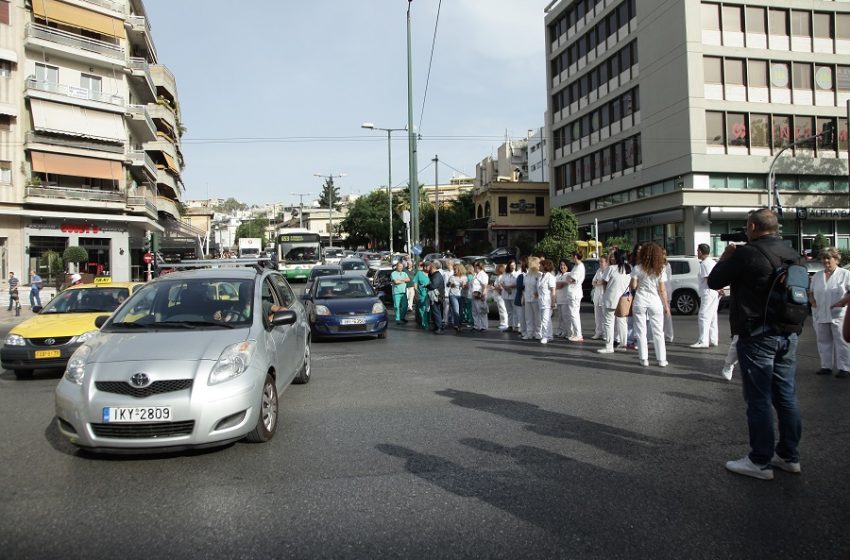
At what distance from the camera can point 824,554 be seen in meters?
3.43

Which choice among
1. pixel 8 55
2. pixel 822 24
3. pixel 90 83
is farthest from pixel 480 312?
pixel 822 24

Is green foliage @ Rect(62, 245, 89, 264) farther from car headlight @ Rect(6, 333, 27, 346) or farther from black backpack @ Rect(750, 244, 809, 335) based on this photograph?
black backpack @ Rect(750, 244, 809, 335)

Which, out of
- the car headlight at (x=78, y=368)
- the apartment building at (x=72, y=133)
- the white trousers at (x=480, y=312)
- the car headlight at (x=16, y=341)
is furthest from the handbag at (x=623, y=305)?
the apartment building at (x=72, y=133)

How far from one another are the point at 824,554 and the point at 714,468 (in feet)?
4.58

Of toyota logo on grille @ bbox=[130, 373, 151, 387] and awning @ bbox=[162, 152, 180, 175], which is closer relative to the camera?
toyota logo on grille @ bbox=[130, 373, 151, 387]

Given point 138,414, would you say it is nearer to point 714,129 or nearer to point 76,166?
point 714,129

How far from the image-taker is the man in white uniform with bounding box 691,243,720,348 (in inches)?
424

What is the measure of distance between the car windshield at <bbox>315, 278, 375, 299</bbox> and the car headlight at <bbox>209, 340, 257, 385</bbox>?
8949 millimetres

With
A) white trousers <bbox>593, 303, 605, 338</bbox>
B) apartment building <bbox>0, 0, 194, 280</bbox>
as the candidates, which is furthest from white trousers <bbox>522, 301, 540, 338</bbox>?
apartment building <bbox>0, 0, 194, 280</bbox>

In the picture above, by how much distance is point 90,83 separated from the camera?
39188mm

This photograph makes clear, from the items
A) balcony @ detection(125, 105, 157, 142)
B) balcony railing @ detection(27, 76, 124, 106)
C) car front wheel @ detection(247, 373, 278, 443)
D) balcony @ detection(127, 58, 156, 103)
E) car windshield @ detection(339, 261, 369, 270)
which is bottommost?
car front wheel @ detection(247, 373, 278, 443)

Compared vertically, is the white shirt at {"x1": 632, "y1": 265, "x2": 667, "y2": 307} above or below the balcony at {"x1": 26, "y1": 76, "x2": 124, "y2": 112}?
below

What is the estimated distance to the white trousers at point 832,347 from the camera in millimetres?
8328

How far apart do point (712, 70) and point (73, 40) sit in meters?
36.2
